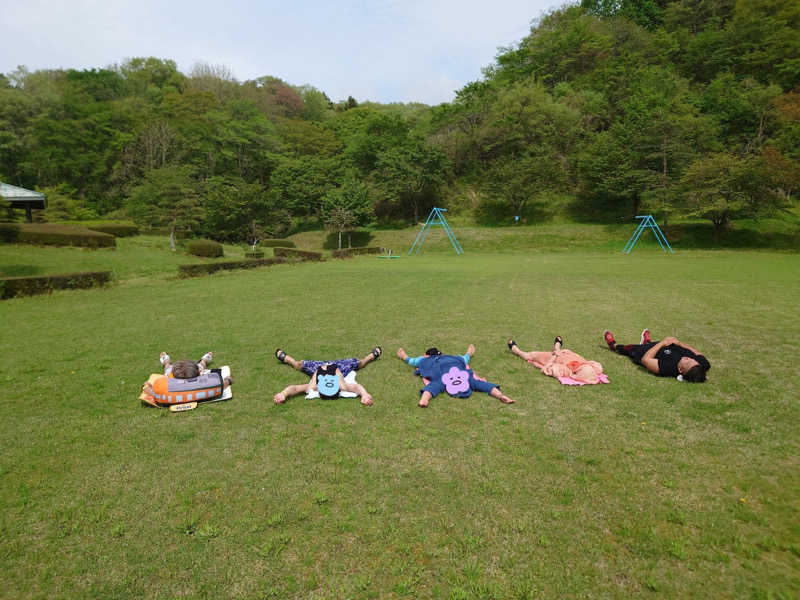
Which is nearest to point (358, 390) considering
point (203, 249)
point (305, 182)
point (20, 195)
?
point (203, 249)

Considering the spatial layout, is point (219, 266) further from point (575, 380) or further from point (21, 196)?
point (575, 380)

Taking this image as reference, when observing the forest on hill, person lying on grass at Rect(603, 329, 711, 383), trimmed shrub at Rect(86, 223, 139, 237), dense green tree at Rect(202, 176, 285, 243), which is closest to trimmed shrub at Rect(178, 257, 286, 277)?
the forest on hill

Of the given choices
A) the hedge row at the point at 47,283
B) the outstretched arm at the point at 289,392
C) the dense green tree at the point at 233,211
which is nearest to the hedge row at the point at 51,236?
the hedge row at the point at 47,283

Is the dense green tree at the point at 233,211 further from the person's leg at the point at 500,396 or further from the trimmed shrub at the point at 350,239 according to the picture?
the person's leg at the point at 500,396

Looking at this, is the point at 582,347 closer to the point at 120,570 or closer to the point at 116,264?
the point at 120,570

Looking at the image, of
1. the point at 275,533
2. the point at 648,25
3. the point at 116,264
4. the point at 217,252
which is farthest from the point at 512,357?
the point at 648,25

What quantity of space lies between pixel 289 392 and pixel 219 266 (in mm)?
15897

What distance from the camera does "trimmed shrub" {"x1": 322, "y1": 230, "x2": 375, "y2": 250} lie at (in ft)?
129

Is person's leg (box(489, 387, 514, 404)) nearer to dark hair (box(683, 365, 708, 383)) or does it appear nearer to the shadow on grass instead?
dark hair (box(683, 365, 708, 383))

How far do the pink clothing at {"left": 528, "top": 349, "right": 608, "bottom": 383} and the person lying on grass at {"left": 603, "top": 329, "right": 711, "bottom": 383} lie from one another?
A: 30.0 inches

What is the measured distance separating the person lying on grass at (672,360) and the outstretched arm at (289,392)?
4.84 m

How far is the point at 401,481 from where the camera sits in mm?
3273

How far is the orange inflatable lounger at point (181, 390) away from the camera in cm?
462

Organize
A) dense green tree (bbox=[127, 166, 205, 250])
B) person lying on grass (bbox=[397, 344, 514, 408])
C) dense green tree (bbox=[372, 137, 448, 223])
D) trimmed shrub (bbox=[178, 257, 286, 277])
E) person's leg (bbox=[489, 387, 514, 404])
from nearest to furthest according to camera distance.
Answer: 1. person's leg (bbox=[489, 387, 514, 404])
2. person lying on grass (bbox=[397, 344, 514, 408])
3. trimmed shrub (bbox=[178, 257, 286, 277])
4. dense green tree (bbox=[127, 166, 205, 250])
5. dense green tree (bbox=[372, 137, 448, 223])
